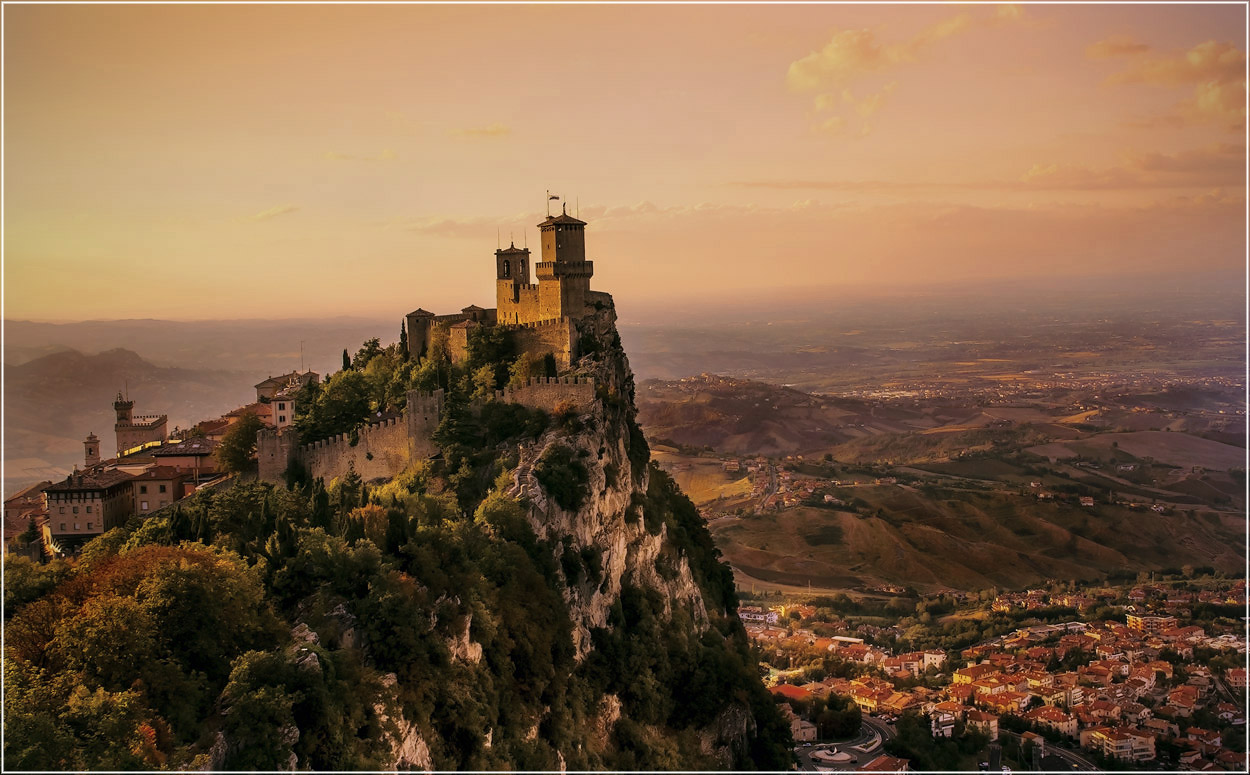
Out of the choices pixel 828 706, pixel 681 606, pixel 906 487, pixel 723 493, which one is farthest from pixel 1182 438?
pixel 681 606

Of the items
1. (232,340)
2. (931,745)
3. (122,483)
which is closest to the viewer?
(122,483)

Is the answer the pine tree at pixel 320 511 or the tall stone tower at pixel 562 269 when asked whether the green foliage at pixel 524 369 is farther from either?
the pine tree at pixel 320 511

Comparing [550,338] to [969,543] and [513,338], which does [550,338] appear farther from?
[969,543]

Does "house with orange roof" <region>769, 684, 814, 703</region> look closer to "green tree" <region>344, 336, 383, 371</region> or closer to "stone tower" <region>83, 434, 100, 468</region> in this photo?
"green tree" <region>344, 336, 383, 371</region>

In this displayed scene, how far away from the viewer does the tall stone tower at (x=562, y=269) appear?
43719 millimetres

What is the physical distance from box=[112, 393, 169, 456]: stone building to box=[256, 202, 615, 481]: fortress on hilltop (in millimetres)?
10837

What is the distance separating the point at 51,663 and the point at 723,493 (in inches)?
4022

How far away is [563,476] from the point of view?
3578 centimetres

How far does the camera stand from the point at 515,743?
2770 centimetres

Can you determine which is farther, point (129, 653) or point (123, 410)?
point (123, 410)

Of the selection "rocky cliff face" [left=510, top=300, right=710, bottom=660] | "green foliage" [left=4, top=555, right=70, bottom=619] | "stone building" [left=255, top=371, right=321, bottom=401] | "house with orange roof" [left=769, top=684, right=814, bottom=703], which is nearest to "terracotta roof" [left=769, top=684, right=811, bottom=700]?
"house with orange roof" [left=769, top=684, right=814, bottom=703]

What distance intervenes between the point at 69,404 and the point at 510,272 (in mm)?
24105

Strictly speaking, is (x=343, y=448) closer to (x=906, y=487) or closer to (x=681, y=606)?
(x=681, y=606)

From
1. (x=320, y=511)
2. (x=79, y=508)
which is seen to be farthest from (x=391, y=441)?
(x=79, y=508)
